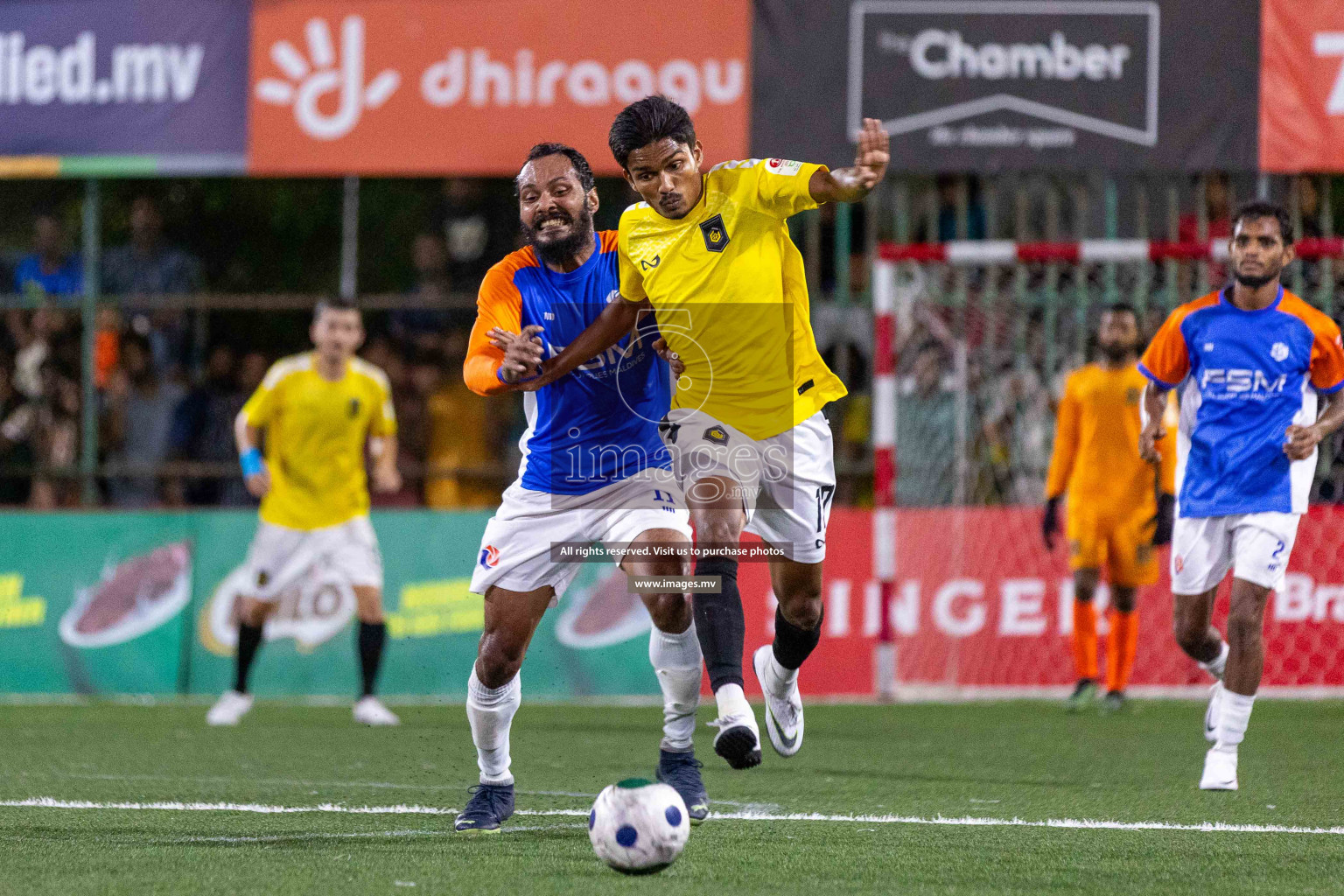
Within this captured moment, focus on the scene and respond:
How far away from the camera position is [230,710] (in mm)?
9789

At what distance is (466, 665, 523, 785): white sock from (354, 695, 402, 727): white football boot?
13.3 ft

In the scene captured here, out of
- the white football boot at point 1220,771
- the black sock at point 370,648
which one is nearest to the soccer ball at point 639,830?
the white football boot at point 1220,771

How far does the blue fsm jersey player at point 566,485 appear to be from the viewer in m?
5.48

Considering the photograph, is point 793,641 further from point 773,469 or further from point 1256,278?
point 1256,278

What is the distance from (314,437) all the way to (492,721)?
4.89m

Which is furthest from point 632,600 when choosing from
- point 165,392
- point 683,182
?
point 683,182

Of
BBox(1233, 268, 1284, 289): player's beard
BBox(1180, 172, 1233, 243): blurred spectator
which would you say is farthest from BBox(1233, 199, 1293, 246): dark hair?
BBox(1180, 172, 1233, 243): blurred spectator

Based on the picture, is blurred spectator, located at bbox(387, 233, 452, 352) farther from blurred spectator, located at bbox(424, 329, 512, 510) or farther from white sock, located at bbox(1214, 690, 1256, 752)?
white sock, located at bbox(1214, 690, 1256, 752)

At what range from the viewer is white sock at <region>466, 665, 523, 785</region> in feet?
18.5

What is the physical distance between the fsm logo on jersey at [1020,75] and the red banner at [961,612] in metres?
2.59

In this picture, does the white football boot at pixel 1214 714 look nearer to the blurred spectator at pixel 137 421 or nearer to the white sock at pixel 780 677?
the white sock at pixel 780 677

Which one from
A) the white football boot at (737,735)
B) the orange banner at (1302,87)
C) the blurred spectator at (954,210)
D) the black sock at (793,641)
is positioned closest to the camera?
the white football boot at (737,735)

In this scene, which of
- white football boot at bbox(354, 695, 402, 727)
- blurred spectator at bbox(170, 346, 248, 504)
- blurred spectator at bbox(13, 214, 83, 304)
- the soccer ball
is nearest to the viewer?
the soccer ball

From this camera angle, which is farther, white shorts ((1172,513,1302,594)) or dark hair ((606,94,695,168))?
white shorts ((1172,513,1302,594))
